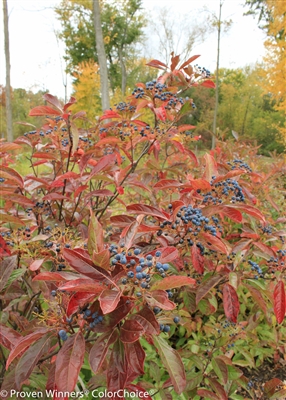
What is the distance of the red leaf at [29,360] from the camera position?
796mm

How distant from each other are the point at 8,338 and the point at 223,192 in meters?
0.87

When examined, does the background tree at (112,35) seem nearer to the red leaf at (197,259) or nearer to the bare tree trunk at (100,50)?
the bare tree trunk at (100,50)

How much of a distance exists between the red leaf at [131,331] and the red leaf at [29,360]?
0.78ft

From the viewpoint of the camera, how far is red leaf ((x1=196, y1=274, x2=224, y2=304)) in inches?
43.3

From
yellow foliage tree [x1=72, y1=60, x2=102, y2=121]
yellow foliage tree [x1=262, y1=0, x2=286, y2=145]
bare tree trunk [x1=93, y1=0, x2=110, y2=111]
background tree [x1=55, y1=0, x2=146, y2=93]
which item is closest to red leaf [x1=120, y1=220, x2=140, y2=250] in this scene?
bare tree trunk [x1=93, y1=0, x2=110, y2=111]

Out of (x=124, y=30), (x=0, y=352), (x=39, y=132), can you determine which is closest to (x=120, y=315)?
(x=0, y=352)

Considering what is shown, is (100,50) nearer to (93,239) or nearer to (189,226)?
(189,226)

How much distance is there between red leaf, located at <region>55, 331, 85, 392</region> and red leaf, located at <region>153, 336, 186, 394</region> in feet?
0.66

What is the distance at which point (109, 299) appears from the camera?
0.62 metres

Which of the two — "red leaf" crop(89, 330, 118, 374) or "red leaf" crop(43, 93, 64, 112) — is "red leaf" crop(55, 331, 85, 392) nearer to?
"red leaf" crop(89, 330, 118, 374)

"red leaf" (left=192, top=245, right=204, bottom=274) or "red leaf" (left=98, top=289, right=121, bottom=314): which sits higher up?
"red leaf" (left=98, top=289, right=121, bottom=314)

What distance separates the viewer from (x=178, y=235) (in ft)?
3.38

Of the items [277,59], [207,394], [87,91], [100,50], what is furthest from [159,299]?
[87,91]

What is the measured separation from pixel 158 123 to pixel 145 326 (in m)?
1.05
